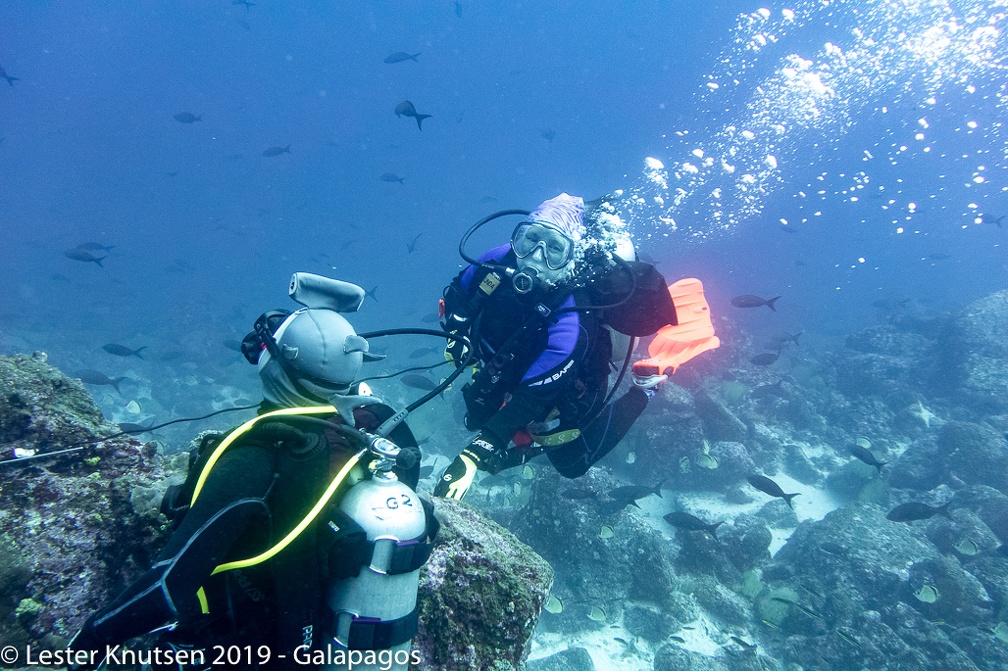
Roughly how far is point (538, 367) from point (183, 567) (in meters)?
2.57

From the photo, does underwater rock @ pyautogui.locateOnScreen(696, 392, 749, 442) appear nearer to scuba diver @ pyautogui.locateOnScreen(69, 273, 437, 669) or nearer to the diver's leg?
the diver's leg

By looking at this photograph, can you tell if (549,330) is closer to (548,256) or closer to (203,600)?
(548,256)

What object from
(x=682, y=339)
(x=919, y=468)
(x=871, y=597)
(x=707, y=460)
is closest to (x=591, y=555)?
(x=707, y=460)

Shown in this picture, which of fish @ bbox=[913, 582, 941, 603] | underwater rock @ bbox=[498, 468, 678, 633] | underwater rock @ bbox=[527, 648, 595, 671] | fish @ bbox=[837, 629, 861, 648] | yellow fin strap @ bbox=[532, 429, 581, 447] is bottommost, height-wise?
underwater rock @ bbox=[527, 648, 595, 671]

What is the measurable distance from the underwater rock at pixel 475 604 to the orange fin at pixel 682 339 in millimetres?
2665

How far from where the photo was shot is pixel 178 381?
59.0ft

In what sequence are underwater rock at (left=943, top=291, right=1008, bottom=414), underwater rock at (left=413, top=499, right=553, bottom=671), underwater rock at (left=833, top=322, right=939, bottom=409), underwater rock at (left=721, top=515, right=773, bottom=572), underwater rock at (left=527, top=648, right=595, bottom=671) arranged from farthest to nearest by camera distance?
underwater rock at (left=833, top=322, right=939, bottom=409) → underwater rock at (left=943, top=291, right=1008, bottom=414) → underwater rock at (left=721, top=515, right=773, bottom=572) → underwater rock at (left=527, top=648, right=595, bottom=671) → underwater rock at (left=413, top=499, right=553, bottom=671)

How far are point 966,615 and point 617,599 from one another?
548 cm

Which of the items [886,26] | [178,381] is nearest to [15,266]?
[178,381]

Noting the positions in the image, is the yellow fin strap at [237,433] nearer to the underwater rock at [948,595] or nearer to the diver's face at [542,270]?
the diver's face at [542,270]

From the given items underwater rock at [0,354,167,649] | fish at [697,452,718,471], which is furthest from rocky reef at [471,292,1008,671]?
underwater rock at [0,354,167,649]

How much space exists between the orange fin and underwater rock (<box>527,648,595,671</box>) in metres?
4.53

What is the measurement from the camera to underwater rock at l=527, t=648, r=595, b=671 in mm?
6281

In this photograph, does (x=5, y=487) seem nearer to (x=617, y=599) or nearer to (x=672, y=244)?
(x=617, y=599)
